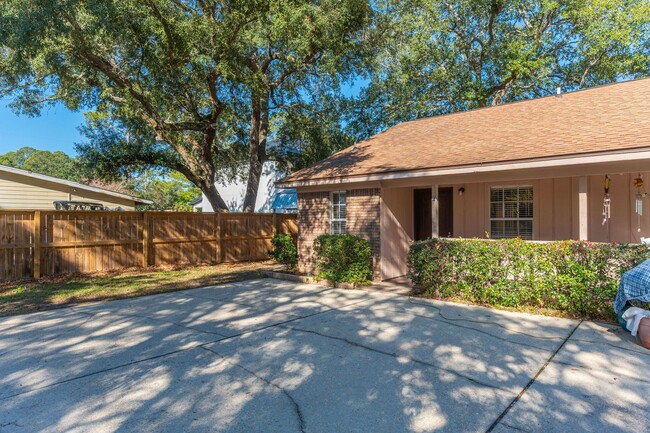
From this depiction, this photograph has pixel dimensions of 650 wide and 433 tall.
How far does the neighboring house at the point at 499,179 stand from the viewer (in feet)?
21.8

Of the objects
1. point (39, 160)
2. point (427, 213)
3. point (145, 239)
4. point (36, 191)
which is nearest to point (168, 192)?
point (36, 191)

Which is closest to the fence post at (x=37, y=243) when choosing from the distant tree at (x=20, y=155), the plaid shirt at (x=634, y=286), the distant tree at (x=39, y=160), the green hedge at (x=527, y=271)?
the green hedge at (x=527, y=271)

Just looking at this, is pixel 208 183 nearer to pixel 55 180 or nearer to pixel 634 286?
pixel 55 180

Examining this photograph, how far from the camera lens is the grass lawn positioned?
7449mm

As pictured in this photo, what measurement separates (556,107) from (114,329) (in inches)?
419

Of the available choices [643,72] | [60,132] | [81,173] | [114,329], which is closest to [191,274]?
[114,329]

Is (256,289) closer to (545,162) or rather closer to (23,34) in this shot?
(545,162)

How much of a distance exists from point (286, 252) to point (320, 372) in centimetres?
830

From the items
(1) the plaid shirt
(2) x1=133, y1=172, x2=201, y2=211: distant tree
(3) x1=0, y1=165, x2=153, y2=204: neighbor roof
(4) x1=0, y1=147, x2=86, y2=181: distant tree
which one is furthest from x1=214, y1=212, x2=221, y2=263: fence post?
(4) x1=0, y1=147, x2=86, y2=181: distant tree

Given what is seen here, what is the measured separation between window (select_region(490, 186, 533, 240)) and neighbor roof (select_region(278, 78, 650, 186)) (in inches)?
55.4

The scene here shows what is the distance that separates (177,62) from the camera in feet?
37.9

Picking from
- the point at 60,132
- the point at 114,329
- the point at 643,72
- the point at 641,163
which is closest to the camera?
the point at 114,329

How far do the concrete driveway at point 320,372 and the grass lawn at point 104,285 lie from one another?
109 centimetres

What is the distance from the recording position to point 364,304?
7.05m
